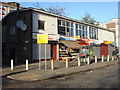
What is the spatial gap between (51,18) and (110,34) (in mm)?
20836

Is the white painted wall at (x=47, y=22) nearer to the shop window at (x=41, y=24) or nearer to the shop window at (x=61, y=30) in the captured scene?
the shop window at (x=41, y=24)

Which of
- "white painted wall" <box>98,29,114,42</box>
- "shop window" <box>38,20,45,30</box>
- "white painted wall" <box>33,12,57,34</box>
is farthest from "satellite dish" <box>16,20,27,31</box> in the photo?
A: "white painted wall" <box>98,29,114,42</box>

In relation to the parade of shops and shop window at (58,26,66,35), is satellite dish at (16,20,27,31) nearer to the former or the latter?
the parade of shops

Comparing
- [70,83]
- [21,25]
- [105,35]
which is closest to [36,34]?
[21,25]

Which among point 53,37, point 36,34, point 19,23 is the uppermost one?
point 19,23

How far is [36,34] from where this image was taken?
18.3 m

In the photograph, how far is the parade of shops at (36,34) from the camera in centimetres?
1812

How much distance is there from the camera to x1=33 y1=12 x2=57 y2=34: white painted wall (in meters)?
18.5

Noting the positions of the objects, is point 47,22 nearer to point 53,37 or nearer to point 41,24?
point 41,24

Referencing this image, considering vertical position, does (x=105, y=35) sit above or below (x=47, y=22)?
below

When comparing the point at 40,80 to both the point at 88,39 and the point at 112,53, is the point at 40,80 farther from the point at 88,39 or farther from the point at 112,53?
the point at 88,39

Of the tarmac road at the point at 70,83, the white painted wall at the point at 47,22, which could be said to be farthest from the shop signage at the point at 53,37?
the tarmac road at the point at 70,83

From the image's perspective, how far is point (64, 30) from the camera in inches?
896

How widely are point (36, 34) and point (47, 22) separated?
106 inches
